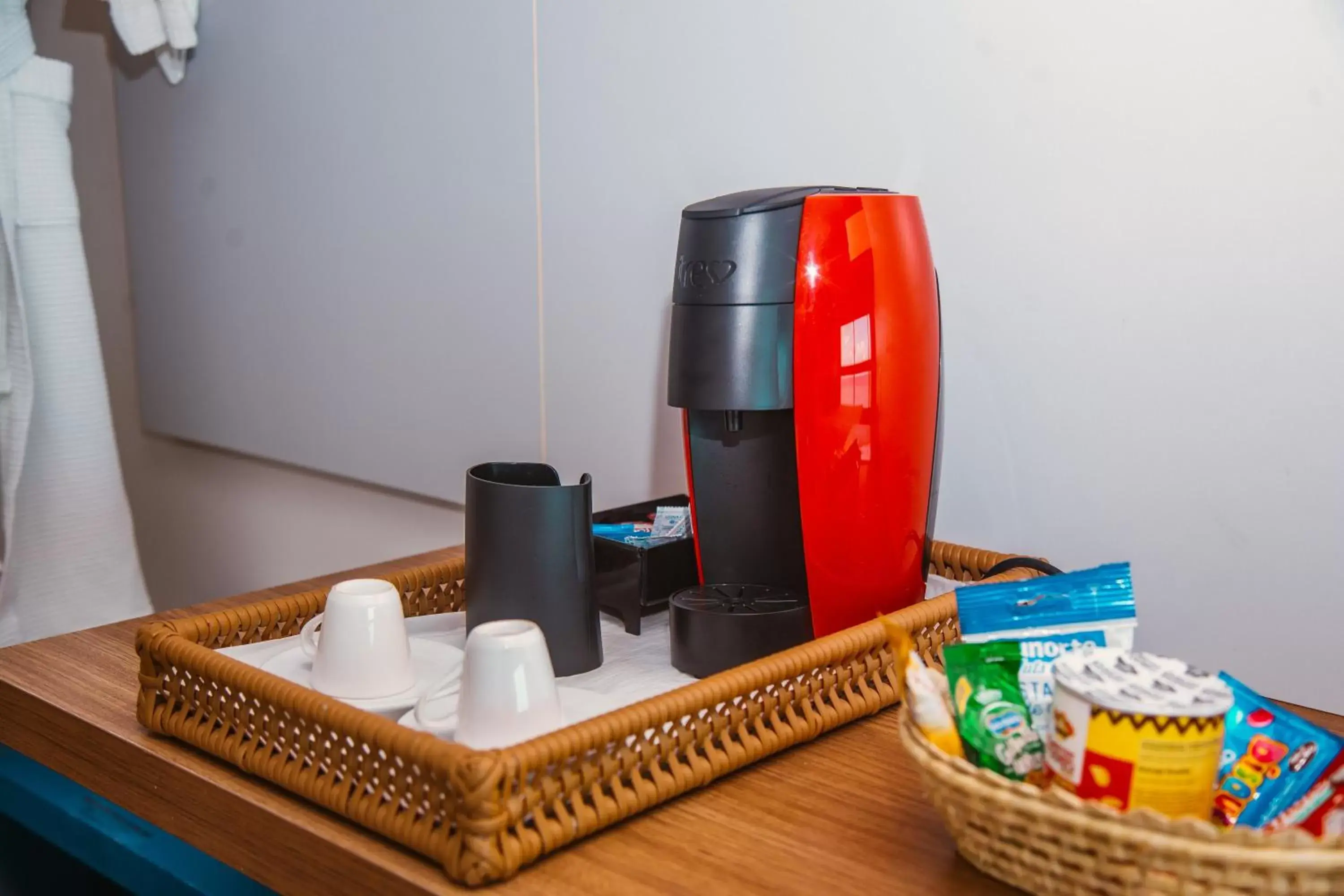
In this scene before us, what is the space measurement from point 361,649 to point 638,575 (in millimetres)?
235

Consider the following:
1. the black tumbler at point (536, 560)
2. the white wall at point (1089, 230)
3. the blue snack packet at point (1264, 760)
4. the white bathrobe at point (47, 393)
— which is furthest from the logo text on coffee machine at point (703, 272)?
the white bathrobe at point (47, 393)

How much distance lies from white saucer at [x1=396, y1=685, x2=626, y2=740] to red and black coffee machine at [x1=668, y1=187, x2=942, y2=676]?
0.32ft

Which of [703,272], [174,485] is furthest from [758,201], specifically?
[174,485]

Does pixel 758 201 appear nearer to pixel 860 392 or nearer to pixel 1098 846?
pixel 860 392

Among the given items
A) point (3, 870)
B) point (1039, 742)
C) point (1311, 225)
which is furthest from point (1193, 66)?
point (3, 870)

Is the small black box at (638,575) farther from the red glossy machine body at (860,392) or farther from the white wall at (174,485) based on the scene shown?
the white wall at (174,485)

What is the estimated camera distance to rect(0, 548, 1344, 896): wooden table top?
0.55 m

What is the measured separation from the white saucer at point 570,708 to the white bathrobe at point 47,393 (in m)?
1.02

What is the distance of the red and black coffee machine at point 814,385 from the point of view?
0.75 meters

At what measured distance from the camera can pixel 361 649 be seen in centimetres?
71

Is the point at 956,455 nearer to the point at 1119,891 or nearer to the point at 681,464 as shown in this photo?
the point at 681,464

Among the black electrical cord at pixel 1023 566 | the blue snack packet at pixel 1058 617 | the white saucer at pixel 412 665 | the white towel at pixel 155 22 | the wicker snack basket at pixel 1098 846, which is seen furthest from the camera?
the white towel at pixel 155 22

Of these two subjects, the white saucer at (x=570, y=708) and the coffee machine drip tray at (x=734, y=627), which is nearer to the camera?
the white saucer at (x=570, y=708)

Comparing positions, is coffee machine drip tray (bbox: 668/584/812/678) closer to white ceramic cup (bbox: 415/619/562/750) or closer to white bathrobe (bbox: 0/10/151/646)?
white ceramic cup (bbox: 415/619/562/750)
